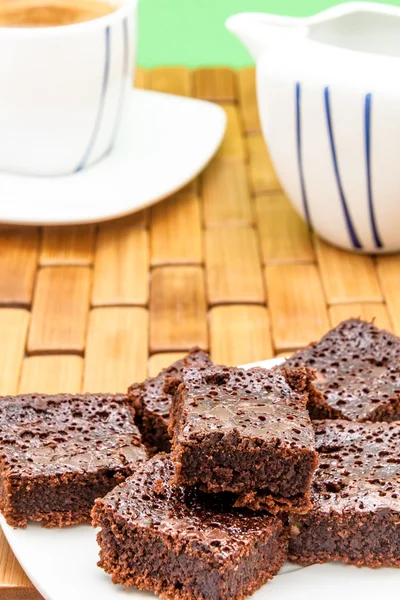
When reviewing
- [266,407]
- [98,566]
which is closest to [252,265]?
[266,407]

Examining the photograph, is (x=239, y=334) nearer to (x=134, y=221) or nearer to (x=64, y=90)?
(x=134, y=221)

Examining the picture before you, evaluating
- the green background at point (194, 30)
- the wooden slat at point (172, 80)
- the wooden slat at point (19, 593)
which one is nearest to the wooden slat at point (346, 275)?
the wooden slat at point (172, 80)

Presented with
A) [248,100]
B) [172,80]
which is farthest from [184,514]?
[172,80]

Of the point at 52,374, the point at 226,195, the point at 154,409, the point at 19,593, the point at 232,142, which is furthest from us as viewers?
the point at 232,142

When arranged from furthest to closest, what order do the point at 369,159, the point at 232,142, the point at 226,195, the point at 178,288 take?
the point at 232,142, the point at 226,195, the point at 178,288, the point at 369,159

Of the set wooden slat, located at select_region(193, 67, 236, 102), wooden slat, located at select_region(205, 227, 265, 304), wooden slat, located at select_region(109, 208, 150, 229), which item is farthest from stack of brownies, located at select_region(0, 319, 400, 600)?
wooden slat, located at select_region(193, 67, 236, 102)

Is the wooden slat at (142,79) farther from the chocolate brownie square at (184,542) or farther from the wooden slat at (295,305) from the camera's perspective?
the chocolate brownie square at (184,542)

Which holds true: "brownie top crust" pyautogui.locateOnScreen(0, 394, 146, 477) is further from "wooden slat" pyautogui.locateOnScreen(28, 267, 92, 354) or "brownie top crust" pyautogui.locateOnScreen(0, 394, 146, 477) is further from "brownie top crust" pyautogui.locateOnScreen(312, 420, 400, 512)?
"wooden slat" pyautogui.locateOnScreen(28, 267, 92, 354)

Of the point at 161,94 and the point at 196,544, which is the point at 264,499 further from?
the point at 161,94
